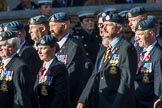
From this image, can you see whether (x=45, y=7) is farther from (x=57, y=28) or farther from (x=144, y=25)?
(x=144, y=25)

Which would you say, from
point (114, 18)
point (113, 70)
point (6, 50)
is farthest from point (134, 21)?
point (6, 50)

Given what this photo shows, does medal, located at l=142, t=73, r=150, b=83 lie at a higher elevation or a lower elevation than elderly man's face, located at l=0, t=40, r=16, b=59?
lower

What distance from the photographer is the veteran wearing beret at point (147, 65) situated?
11750mm

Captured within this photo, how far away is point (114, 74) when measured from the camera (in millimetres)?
11469

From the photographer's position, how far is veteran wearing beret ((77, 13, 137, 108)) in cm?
1130

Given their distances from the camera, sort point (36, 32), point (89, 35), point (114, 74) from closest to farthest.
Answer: point (114, 74)
point (36, 32)
point (89, 35)

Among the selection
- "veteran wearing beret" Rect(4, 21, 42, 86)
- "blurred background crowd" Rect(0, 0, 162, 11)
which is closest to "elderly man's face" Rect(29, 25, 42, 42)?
"veteran wearing beret" Rect(4, 21, 42, 86)

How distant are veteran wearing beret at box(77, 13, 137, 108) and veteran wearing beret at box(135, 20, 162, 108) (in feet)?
1.11

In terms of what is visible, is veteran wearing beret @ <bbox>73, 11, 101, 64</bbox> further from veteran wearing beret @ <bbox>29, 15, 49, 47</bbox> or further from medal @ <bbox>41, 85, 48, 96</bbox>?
medal @ <bbox>41, 85, 48, 96</bbox>

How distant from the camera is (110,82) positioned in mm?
11484

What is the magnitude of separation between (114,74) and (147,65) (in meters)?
0.58

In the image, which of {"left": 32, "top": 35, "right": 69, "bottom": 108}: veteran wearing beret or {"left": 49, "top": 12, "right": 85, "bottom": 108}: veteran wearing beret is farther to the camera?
{"left": 49, "top": 12, "right": 85, "bottom": 108}: veteran wearing beret

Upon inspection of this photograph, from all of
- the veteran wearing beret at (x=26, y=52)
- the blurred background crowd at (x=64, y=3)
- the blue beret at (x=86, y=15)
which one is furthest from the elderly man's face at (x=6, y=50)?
the blurred background crowd at (x=64, y=3)

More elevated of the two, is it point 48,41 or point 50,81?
point 48,41
